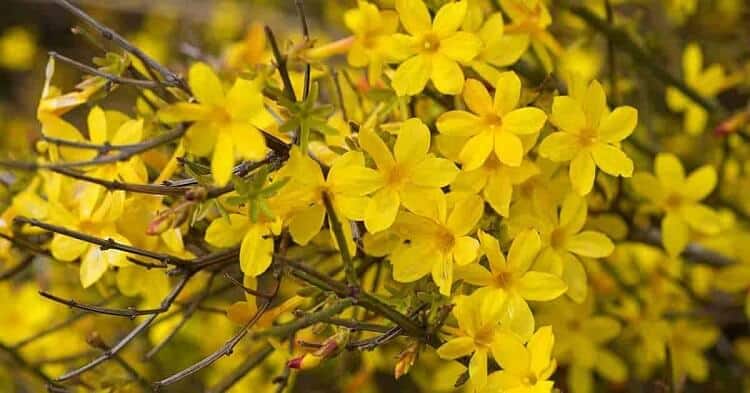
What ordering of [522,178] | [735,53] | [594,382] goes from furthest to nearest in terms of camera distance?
[735,53]
[594,382]
[522,178]

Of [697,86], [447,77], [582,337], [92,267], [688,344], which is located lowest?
[688,344]

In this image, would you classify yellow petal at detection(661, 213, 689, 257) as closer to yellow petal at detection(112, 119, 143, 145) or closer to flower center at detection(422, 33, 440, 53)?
flower center at detection(422, 33, 440, 53)

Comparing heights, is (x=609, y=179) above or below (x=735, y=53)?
above

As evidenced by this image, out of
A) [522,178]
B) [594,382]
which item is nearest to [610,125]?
[522,178]

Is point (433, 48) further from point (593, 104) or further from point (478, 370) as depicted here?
point (478, 370)

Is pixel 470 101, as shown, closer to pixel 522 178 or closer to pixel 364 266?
pixel 522 178

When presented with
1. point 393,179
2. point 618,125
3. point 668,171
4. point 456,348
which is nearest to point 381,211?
point 393,179

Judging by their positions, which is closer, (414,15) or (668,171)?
(414,15)
